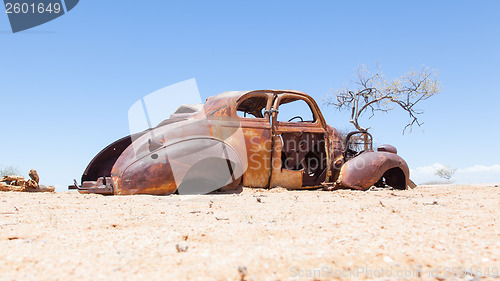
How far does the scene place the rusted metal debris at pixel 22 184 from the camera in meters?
7.37

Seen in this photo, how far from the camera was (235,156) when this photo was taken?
579 cm

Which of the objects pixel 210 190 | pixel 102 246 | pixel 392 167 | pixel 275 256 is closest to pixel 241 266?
pixel 275 256

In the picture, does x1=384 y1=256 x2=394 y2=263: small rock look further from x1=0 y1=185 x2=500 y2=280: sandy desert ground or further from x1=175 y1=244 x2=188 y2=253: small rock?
x1=175 y1=244 x2=188 y2=253: small rock

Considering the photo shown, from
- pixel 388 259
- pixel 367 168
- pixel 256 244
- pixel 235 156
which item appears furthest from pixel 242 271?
pixel 367 168

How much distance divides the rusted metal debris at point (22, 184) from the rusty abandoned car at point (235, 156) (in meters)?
2.06

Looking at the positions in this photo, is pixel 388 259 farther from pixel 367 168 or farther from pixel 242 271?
pixel 367 168

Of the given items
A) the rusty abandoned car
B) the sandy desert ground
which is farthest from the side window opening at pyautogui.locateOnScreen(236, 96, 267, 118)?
the sandy desert ground

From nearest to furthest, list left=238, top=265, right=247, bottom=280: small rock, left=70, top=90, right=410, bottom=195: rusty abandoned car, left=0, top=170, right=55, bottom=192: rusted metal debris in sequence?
1. left=238, top=265, right=247, bottom=280: small rock
2. left=70, top=90, right=410, bottom=195: rusty abandoned car
3. left=0, top=170, right=55, bottom=192: rusted metal debris

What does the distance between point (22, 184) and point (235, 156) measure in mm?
4962

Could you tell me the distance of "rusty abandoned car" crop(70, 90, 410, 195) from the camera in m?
5.27

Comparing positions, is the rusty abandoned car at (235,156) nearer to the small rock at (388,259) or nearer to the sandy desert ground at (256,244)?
the sandy desert ground at (256,244)

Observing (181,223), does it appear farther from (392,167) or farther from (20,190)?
(20,190)

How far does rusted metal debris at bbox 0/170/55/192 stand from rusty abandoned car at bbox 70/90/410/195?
206 centimetres

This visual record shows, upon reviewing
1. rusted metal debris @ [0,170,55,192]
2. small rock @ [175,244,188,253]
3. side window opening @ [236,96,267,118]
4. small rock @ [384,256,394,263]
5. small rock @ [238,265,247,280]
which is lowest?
small rock @ [238,265,247,280]
